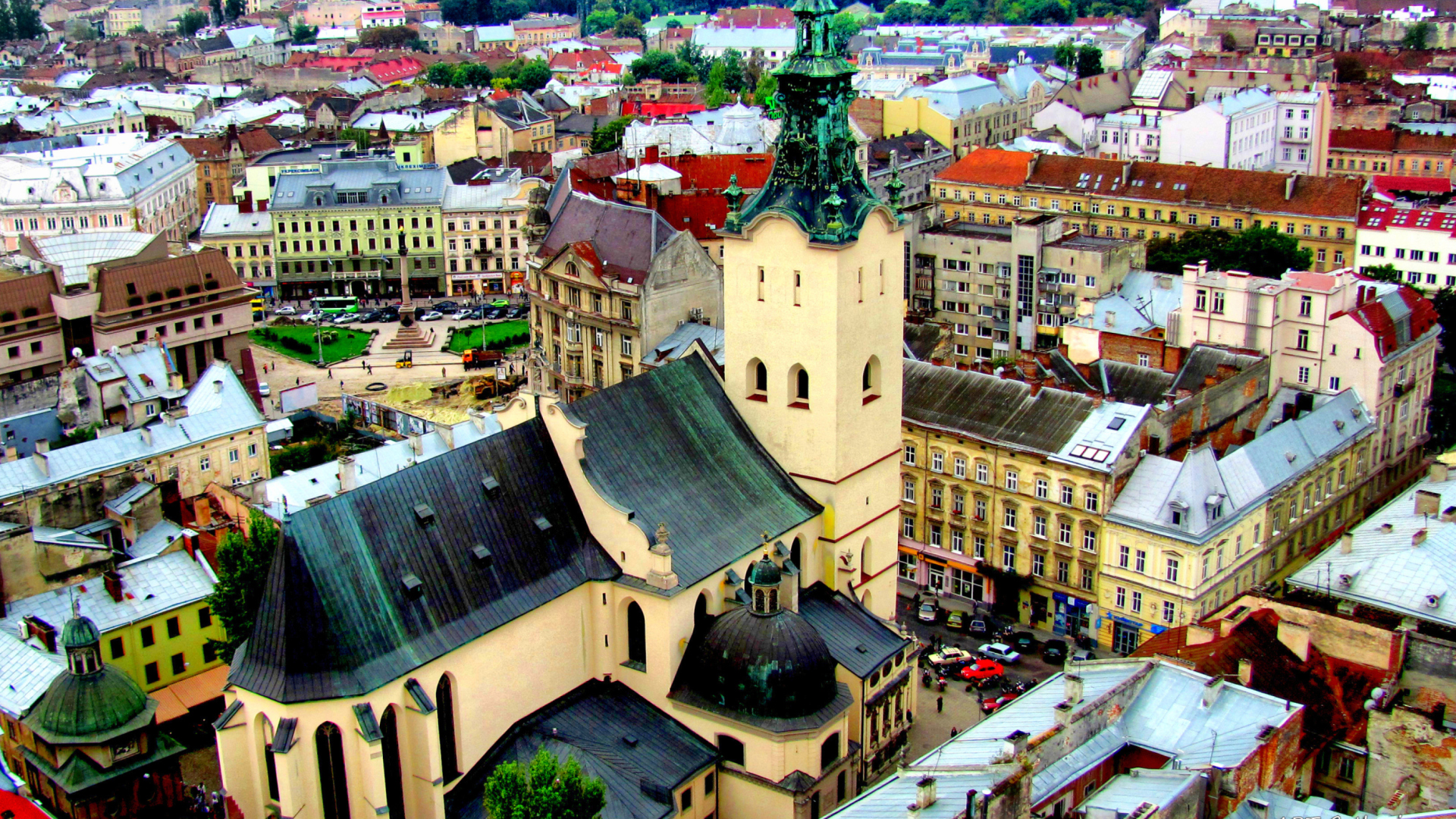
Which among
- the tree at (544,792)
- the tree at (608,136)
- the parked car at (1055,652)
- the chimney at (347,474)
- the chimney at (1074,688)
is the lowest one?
the parked car at (1055,652)

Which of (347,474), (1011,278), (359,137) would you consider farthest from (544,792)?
(359,137)

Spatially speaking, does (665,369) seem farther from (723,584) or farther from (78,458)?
(78,458)

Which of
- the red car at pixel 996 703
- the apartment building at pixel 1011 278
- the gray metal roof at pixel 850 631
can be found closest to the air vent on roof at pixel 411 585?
the gray metal roof at pixel 850 631

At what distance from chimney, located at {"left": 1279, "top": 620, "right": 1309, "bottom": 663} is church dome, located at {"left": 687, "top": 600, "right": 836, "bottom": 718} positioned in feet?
62.3

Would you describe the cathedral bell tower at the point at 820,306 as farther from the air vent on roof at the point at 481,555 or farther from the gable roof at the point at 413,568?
the air vent on roof at the point at 481,555

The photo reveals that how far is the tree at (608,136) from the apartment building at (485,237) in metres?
41.8

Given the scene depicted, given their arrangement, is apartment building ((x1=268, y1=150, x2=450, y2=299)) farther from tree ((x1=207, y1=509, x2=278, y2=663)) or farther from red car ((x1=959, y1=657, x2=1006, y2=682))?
red car ((x1=959, y1=657, x2=1006, y2=682))

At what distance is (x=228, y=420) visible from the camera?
85.1 meters

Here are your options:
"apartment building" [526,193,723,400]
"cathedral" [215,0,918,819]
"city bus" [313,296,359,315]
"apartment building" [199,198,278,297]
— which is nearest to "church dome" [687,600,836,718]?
"cathedral" [215,0,918,819]

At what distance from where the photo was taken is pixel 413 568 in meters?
51.1

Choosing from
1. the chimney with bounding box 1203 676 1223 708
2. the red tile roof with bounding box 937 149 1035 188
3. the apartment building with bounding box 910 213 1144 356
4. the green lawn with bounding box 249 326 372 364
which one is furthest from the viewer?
the red tile roof with bounding box 937 149 1035 188

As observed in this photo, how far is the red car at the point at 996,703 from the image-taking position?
6694cm

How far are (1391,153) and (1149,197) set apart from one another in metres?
43.5

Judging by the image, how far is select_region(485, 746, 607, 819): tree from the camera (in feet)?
151
